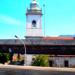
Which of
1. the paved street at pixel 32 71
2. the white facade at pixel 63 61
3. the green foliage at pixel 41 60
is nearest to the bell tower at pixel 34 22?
the white facade at pixel 63 61

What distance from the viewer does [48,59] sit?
57969 millimetres

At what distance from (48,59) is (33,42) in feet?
20.5

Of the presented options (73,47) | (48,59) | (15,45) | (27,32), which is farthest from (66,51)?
(27,32)

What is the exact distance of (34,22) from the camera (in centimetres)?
7825

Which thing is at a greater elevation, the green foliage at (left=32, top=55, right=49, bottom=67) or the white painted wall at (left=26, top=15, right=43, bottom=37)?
the white painted wall at (left=26, top=15, right=43, bottom=37)

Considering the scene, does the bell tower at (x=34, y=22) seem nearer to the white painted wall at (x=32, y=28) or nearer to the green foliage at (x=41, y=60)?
the white painted wall at (x=32, y=28)

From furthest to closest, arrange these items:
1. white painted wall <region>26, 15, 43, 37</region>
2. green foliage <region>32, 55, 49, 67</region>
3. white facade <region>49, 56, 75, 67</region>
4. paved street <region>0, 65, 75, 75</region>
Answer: white painted wall <region>26, 15, 43, 37</region>, white facade <region>49, 56, 75, 67</region>, green foliage <region>32, 55, 49, 67</region>, paved street <region>0, 65, 75, 75</region>

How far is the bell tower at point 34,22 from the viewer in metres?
77.3

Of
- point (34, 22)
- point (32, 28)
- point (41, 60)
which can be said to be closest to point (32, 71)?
point (41, 60)

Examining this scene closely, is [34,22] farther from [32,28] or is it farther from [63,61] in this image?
[63,61]

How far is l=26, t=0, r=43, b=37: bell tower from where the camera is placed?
77.3 m

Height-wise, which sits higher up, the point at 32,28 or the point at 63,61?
the point at 32,28

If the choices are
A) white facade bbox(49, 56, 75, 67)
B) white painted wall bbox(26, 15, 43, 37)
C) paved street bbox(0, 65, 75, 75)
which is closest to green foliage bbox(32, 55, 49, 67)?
white facade bbox(49, 56, 75, 67)

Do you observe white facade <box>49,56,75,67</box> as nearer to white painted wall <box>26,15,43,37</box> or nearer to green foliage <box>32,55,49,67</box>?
green foliage <box>32,55,49,67</box>
